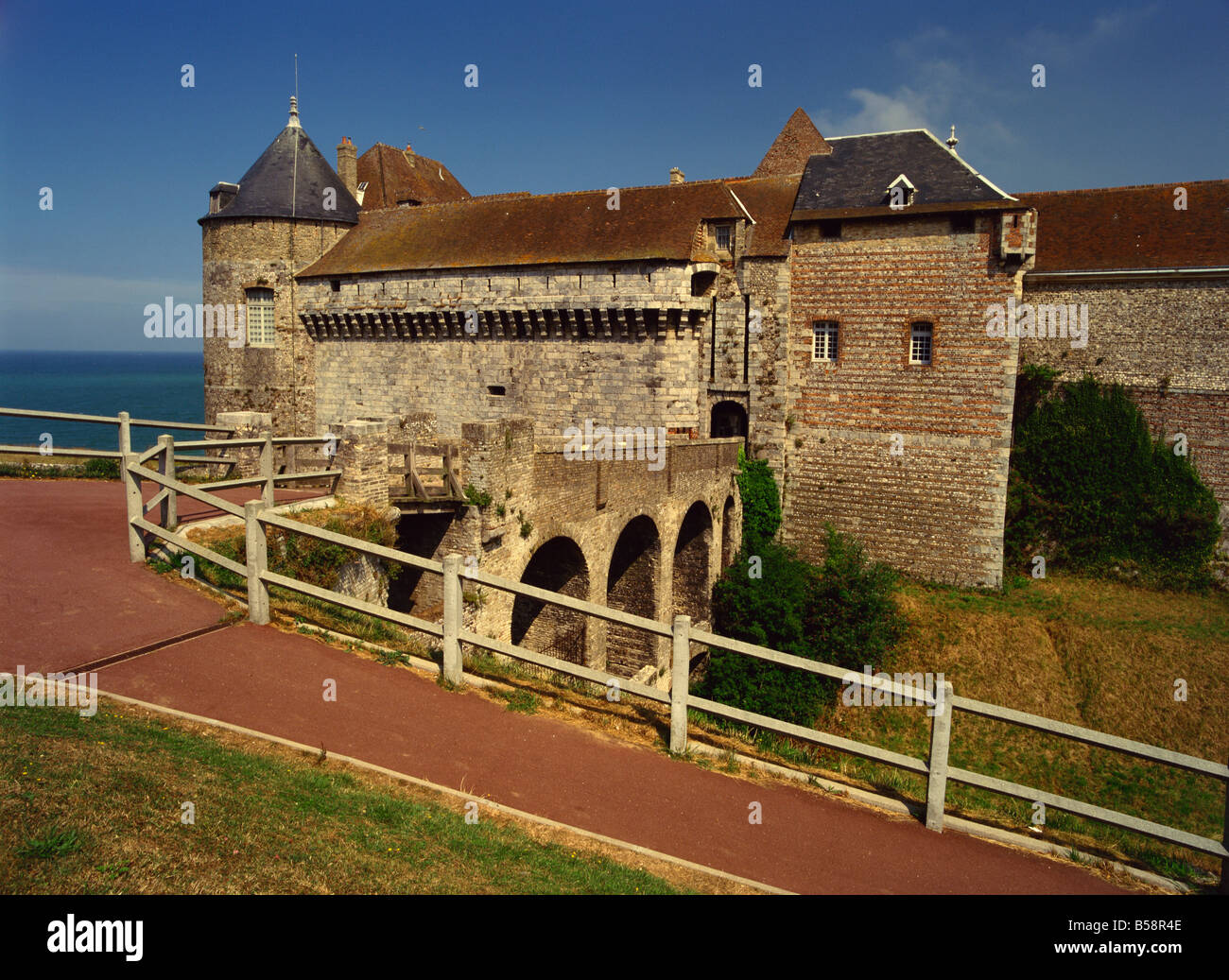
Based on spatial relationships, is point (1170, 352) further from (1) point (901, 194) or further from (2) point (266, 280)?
(2) point (266, 280)

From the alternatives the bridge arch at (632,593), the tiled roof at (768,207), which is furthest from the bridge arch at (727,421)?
the bridge arch at (632,593)

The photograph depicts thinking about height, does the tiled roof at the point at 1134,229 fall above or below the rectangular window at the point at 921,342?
above

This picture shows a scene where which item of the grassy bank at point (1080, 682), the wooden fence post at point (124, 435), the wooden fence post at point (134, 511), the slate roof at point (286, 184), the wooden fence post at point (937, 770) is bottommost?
the grassy bank at point (1080, 682)

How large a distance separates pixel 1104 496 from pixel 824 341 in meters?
9.20

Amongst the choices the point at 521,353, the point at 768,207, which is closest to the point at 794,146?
the point at 768,207

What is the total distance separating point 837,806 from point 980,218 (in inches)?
737

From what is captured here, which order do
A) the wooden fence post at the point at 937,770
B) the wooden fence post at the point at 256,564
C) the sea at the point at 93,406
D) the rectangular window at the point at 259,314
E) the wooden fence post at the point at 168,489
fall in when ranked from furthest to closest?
the sea at the point at 93,406 < the rectangular window at the point at 259,314 < the wooden fence post at the point at 168,489 < the wooden fence post at the point at 256,564 < the wooden fence post at the point at 937,770

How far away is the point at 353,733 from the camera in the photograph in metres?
6.12

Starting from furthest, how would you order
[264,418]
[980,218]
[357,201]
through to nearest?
[357,201] → [980,218] → [264,418]

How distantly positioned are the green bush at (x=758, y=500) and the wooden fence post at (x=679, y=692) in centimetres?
1648

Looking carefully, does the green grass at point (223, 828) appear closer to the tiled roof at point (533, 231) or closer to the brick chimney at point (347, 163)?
the tiled roof at point (533, 231)

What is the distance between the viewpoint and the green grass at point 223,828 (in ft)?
12.3
